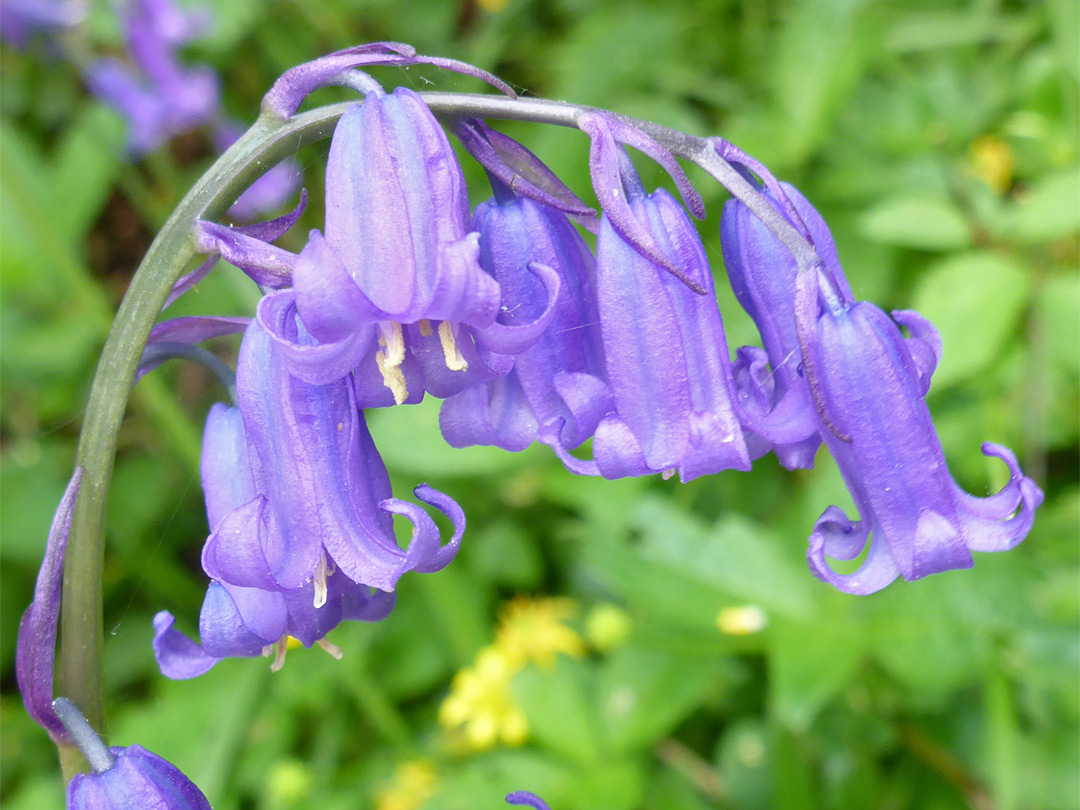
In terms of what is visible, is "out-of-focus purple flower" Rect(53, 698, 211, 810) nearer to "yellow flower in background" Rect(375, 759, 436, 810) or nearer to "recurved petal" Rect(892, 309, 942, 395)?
"recurved petal" Rect(892, 309, 942, 395)

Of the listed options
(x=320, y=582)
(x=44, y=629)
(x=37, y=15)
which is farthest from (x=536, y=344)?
(x=37, y=15)

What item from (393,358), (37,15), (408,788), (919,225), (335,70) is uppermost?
(335,70)

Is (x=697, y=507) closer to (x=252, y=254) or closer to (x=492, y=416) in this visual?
(x=492, y=416)

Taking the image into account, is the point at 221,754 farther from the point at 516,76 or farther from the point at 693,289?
the point at 516,76

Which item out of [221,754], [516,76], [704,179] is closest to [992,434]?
[704,179]

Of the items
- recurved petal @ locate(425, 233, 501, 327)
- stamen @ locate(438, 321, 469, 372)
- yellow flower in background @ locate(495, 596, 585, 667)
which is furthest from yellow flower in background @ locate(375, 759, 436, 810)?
recurved petal @ locate(425, 233, 501, 327)

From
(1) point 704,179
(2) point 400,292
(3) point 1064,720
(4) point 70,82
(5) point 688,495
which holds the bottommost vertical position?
(3) point 1064,720
